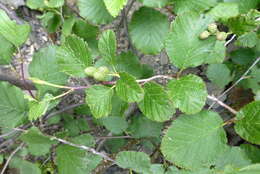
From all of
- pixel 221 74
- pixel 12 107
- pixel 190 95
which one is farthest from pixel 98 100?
pixel 221 74

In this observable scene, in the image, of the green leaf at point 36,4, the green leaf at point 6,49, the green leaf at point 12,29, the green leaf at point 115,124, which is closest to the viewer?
the green leaf at point 12,29

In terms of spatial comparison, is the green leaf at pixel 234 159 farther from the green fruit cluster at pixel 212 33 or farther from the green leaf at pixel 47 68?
the green leaf at pixel 47 68

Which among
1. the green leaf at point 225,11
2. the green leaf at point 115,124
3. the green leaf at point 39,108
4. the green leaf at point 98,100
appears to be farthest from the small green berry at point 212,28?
the green leaf at point 115,124

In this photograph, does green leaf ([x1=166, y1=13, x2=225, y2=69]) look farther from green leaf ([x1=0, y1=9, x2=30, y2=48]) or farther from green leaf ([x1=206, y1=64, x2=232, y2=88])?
green leaf ([x1=206, y1=64, x2=232, y2=88])

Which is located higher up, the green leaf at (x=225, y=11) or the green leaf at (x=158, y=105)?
the green leaf at (x=225, y=11)

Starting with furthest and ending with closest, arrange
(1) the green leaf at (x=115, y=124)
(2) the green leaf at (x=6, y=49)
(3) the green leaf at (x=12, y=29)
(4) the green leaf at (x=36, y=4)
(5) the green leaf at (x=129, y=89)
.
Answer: (1) the green leaf at (x=115, y=124)
(4) the green leaf at (x=36, y=4)
(2) the green leaf at (x=6, y=49)
(3) the green leaf at (x=12, y=29)
(5) the green leaf at (x=129, y=89)

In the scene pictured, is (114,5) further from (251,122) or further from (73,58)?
(251,122)

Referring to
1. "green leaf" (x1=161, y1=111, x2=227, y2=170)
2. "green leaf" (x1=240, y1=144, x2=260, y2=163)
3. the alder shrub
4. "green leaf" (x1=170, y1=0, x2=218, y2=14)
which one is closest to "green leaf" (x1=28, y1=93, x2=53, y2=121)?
the alder shrub
